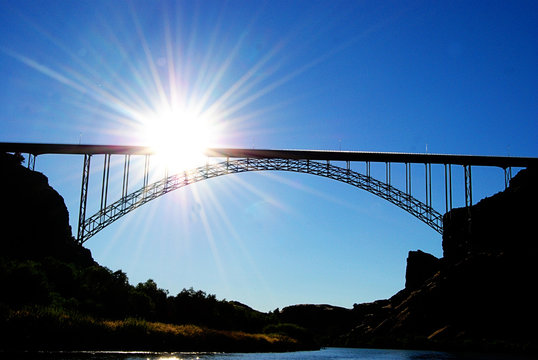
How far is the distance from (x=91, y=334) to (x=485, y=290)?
155ft

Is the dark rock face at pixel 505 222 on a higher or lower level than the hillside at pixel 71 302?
higher

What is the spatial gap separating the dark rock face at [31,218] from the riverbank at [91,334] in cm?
1646

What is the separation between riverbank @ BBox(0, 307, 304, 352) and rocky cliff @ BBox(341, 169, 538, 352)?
30152mm

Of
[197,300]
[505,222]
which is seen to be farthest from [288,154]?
[505,222]

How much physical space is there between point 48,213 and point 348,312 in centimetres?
11024

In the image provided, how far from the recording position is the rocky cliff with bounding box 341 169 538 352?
2482 inches

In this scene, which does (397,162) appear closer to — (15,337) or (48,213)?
(48,213)

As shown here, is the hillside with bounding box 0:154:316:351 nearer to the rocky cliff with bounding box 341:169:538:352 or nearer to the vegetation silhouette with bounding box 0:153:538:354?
the vegetation silhouette with bounding box 0:153:538:354

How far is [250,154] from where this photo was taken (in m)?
58.9

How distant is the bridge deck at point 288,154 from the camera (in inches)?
2238

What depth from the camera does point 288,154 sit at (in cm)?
5875

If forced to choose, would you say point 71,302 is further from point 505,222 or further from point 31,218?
point 505,222

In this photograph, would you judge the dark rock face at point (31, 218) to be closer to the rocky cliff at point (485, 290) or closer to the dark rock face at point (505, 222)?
the rocky cliff at point (485, 290)

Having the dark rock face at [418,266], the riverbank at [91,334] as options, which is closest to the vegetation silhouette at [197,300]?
the riverbank at [91,334]
